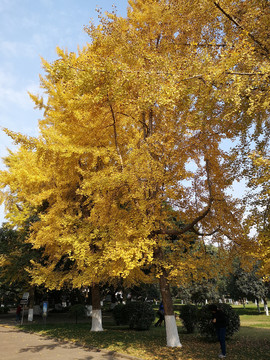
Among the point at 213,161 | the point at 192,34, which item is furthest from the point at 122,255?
the point at 192,34

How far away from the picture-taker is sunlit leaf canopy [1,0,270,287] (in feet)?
21.0

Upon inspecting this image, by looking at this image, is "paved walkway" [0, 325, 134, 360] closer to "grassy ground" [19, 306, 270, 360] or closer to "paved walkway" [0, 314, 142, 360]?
"paved walkway" [0, 314, 142, 360]

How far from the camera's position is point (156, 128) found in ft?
34.7

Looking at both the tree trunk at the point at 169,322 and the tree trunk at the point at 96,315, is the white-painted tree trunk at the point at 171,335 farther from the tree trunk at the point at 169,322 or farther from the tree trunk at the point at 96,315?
the tree trunk at the point at 96,315

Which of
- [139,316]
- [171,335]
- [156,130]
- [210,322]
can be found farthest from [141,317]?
[156,130]

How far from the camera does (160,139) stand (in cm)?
867

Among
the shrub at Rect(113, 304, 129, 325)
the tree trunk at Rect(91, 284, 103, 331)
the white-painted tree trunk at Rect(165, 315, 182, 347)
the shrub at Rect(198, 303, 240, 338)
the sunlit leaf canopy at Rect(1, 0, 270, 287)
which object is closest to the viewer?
the sunlit leaf canopy at Rect(1, 0, 270, 287)

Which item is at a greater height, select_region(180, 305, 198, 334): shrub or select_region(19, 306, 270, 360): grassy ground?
select_region(180, 305, 198, 334): shrub

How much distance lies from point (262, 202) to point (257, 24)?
4295 mm

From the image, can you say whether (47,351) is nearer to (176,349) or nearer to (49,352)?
(49,352)

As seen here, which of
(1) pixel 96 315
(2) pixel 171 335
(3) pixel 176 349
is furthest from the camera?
(1) pixel 96 315

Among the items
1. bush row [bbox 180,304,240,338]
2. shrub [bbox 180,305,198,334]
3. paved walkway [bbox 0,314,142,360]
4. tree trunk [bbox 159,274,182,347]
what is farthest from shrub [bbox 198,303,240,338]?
paved walkway [bbox 0,314,142,360]

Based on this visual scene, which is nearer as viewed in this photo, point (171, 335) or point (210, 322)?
point (171, 335)

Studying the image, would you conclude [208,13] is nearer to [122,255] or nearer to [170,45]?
[170,45]
